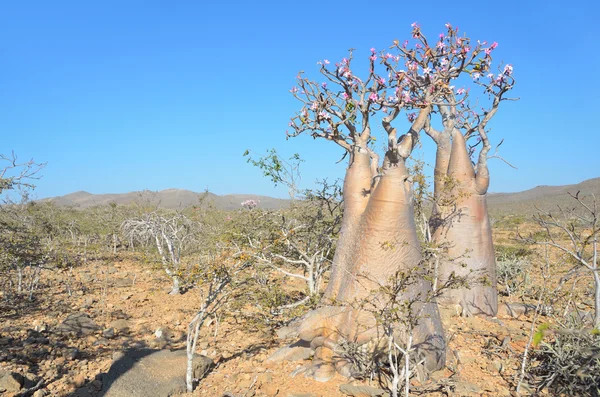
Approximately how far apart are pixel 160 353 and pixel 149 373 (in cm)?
36

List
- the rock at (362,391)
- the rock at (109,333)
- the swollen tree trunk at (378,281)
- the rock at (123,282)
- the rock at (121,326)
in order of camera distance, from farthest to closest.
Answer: the rock at (123,282) → the rock at (121,326) → the rock at (109,333) → the swollen tree trunk at (378,281) → the rock at (362,391)

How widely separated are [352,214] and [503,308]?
9.60ft

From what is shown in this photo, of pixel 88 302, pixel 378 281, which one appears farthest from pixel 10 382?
pixel 378 281

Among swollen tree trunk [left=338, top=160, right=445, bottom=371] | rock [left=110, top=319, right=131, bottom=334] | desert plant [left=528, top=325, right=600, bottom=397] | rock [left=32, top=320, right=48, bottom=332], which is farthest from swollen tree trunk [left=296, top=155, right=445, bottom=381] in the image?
rock [left=32, top=320, right=48, bottom=332]

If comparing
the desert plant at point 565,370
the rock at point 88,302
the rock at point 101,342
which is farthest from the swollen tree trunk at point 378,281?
the rock at point 88,302

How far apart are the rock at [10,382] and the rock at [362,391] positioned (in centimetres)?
251

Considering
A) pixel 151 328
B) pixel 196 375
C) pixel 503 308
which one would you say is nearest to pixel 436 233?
pixel 503 308

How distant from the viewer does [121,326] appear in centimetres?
489

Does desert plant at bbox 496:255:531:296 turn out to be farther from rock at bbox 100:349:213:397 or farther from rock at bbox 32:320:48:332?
rock at bbox 32:320:48:332

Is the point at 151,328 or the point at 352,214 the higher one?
the point at 352,214

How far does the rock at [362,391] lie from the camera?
9.23 feet

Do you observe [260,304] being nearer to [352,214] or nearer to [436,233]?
[352,214]

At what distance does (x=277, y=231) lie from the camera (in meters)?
5.12

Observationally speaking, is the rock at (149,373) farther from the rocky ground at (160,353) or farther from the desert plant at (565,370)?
the desert plant at (565,370)
